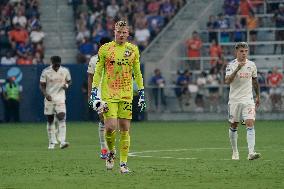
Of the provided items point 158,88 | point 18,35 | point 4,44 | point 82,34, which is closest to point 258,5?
point 158,88

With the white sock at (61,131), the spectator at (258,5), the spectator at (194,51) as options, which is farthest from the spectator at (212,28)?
the white sock at (61,131)

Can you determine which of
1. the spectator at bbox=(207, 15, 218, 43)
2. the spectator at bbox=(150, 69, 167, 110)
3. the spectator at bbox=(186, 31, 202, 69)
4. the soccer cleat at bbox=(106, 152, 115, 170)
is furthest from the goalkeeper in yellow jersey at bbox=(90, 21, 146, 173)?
the spectator at bbox=(207, 15, 218, 43)

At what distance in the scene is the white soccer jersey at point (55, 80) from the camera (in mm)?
26953

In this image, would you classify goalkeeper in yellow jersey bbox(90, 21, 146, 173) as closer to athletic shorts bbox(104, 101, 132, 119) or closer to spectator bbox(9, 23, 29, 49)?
athletic shorts bbox(104, 101, 132, 119)

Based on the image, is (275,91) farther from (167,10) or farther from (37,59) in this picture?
(37,59)

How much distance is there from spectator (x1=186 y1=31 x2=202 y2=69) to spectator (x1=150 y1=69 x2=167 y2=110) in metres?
1.77

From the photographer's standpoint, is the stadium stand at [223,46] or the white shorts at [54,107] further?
the stadium stand at [223,46]

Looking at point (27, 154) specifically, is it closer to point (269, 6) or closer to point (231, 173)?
point (231, 173)

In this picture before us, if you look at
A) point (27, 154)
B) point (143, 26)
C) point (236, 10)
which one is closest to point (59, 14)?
point (143, 26)

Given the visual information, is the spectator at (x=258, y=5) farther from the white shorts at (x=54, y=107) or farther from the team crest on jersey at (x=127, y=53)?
the team crest on jersey at (x=127, y=53)

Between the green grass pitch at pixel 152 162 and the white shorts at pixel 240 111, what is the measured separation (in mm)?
858

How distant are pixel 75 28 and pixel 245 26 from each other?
28.4 ft

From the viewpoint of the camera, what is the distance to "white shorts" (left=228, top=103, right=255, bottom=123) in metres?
20.8

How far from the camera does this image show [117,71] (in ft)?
57.5
